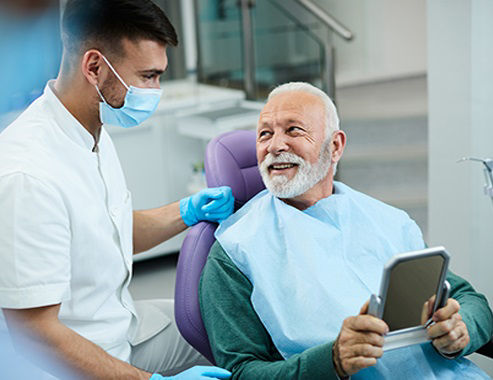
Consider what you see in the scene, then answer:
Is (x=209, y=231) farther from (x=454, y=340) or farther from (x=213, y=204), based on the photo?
(x=454, y=340)

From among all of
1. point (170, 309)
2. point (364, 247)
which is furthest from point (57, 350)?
point (364, 247)

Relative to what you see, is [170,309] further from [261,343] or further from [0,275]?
[0,275]

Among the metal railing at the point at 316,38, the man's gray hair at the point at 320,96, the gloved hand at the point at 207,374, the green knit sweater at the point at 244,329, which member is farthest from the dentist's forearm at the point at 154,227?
the metal railing at the point at 316,38

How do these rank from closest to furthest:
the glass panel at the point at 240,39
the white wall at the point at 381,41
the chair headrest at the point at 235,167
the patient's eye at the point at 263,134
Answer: the patient's eye at the point at 263,134, the chair headrest at the point at 235,167, the glass panel at the point at 240,39, the white wall at the point at 381,41

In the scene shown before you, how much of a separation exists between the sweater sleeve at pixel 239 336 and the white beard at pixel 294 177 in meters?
0.23

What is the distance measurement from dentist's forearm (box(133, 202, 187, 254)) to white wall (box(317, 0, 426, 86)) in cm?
339

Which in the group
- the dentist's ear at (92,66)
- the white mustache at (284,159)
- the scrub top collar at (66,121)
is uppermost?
the dentist's ear at (92,66)

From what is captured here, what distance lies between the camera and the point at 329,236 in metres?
1.58

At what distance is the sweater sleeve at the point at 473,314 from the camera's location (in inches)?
57.0

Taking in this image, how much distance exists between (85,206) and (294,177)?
1.81 ft

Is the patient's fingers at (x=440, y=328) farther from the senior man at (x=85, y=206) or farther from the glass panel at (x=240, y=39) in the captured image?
the glass panel at (x=240, y=39)

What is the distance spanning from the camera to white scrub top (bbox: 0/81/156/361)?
4.27 feet

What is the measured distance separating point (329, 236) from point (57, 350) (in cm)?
72

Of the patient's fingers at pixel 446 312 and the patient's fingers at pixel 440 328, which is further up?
the patient's fingers at pixel 446 312
